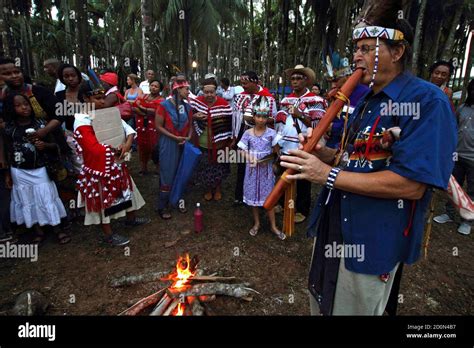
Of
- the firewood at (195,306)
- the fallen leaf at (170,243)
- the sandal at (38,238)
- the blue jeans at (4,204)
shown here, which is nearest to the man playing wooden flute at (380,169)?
the firewood at (195,306)

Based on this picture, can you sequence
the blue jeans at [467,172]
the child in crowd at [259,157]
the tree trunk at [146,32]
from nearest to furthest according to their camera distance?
the child in crowd at [259,157]
the blue jeans at [467,172]
the tree trunk at [146,32]

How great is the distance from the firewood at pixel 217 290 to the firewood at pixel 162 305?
75 millimetres

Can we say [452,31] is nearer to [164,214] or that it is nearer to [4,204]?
[164,214]

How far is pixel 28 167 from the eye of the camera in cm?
388

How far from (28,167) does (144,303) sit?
8.42 feet

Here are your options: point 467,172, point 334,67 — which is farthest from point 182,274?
point 467,172

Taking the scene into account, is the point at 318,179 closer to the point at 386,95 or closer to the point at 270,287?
the point at 386,95

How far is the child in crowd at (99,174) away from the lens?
3657mm

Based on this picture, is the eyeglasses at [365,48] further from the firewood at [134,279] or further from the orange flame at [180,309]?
the firewood at [134,279]

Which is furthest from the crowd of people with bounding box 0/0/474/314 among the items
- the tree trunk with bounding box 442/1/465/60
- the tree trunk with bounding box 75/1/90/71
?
the tree trunk with bounding box 442/1/465/60

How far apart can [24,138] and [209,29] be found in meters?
11.9

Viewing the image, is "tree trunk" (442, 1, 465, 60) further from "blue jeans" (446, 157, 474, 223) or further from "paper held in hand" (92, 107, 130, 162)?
"paper held in hand" (92, 107, 130, 162)

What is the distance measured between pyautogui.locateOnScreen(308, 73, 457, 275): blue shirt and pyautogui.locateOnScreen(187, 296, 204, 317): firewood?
5.54 ft

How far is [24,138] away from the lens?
383cm
